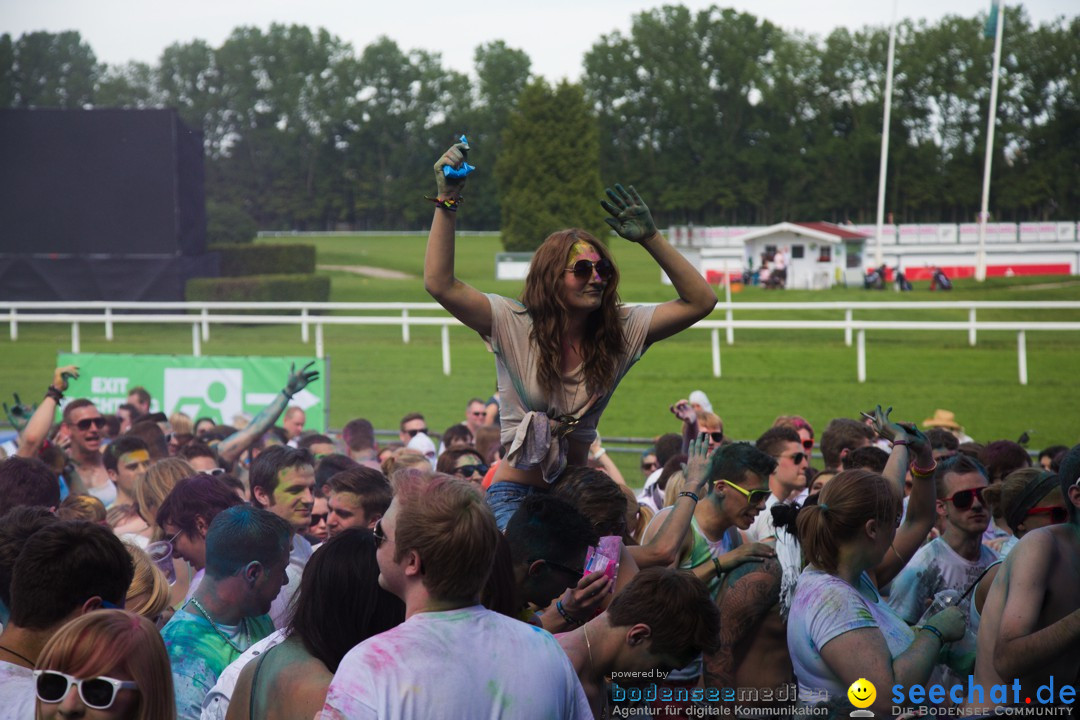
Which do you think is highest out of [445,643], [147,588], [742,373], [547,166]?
[547,166]

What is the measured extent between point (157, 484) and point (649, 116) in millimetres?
72450

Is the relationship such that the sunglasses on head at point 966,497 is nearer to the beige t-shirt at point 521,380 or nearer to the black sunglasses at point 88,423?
the beige t-shirt at point 521,380

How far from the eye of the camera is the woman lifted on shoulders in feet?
13.1

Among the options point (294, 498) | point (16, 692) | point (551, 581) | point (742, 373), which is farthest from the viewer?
point (742, 373)

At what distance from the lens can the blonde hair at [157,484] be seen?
5664 millimetres

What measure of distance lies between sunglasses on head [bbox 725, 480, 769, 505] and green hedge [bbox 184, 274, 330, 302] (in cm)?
2390

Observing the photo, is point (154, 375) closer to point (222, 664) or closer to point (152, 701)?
point (222, 664)

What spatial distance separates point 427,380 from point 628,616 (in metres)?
17.0

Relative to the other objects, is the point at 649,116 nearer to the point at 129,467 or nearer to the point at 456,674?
the point at 129,467

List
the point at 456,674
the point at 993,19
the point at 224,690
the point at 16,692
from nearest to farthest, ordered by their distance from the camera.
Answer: the point at 456,674
the point at 16,692
the point at 224,690
the point at 993,19

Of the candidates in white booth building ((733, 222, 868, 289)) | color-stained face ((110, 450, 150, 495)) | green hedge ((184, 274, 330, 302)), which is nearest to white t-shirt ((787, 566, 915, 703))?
color-stained face ((110, 450, 150, 495))

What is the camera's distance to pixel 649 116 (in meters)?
75.7

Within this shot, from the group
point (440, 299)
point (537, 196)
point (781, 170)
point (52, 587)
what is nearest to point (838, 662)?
point (440, 299)

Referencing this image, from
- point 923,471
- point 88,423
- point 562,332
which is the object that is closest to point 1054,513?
point 923,471
